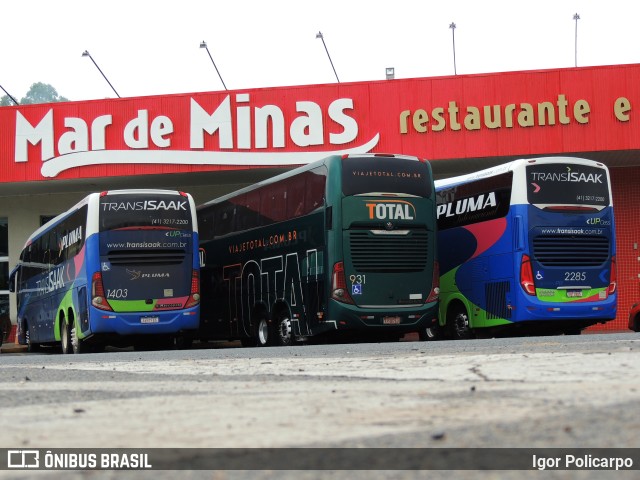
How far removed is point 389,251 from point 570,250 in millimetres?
3498

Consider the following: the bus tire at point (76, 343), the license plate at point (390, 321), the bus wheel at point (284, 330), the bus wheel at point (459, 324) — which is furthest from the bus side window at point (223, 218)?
the license plate at point (390, 321)

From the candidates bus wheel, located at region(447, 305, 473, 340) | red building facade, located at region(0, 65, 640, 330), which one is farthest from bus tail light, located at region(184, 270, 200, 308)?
red building facade, located at region(0, 65, 640, 330)

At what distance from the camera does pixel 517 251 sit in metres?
19.8

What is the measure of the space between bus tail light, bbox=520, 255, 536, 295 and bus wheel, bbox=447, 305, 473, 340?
78.5 inches

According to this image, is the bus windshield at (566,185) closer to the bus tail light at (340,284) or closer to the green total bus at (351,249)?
the green total bus at (351,249)

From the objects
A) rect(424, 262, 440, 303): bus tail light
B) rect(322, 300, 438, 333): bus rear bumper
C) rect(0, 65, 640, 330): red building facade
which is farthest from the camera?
rect(0, 65, 640, 330): red building facade

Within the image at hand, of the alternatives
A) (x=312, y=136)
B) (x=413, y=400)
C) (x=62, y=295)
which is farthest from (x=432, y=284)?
(x=413, y=400)

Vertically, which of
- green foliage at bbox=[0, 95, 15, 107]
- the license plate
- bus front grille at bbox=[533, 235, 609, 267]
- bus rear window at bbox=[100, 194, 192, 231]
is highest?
green foliage at bbox=[0, 95, 15, 107]

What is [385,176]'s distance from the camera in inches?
768

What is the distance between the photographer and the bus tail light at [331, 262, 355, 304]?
1898 centimetres

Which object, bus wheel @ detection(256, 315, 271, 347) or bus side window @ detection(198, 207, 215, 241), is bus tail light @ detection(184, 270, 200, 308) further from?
bus side window @ detection(198, 207, 215, 241)

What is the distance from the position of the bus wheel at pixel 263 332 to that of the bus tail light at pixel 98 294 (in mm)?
3070

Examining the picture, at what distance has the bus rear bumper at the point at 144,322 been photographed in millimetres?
20812

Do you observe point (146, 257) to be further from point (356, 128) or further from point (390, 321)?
point (356, 128)
